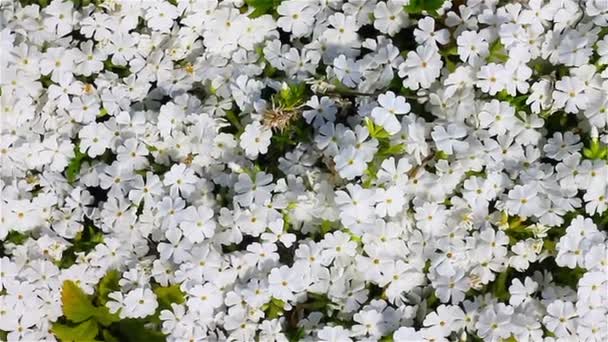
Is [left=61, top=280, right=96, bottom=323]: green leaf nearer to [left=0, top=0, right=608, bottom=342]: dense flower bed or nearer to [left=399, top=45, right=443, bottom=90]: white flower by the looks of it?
[left=0, top=0, right=608, bottom=342]: dense flower bed

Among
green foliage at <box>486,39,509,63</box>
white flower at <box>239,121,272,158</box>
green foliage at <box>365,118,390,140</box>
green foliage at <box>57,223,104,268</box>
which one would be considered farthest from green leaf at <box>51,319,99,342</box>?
green foliage at <box>486,39,509,63</box>

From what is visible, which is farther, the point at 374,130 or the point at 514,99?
the point at 514,99

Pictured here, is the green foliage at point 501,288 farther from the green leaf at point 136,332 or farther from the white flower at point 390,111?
the green leaf at point 136,332

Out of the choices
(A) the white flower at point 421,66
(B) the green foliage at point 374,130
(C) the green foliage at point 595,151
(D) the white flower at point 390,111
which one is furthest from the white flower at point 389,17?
(C) the green foliage at point 595,151

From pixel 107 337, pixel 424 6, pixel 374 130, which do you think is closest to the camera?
pixel 374 130

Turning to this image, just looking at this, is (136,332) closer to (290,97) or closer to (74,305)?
(74,305)

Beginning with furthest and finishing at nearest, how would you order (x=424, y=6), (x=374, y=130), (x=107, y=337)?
(x=107, y=337), (x=424, y=6), (x=374, y=130)

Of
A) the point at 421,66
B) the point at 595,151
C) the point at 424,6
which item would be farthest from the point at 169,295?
the point at 595,151
